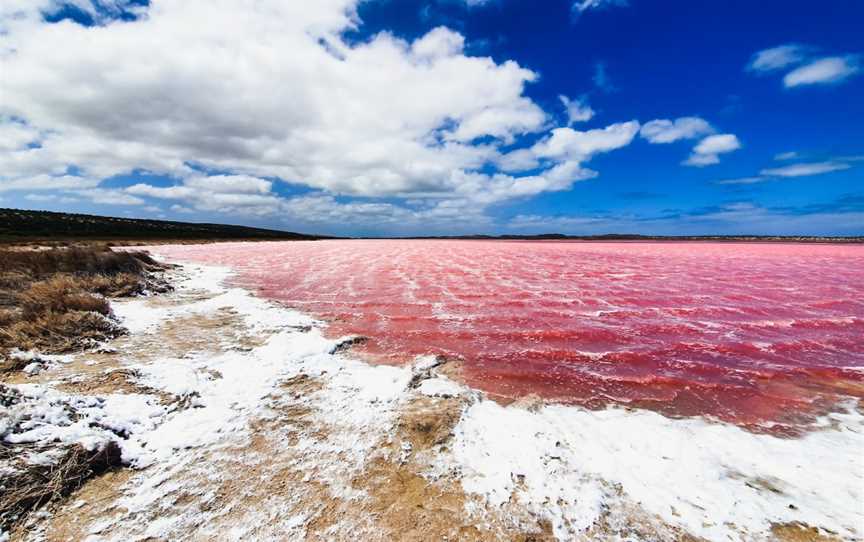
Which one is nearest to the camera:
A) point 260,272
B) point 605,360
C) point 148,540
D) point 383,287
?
point 148,540

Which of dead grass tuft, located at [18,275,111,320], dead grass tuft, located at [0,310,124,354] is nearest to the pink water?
dead grass tuft, located at [0,310,124,354]

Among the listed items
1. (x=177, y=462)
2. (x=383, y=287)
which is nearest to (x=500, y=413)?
(x=177, y=462)

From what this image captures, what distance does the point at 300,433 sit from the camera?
15.6ft

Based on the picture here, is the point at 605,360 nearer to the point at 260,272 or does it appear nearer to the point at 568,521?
the point at 568,521

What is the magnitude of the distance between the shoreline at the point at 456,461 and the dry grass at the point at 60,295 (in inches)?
86.0

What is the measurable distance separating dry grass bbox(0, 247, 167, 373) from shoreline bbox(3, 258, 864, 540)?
2.19 m

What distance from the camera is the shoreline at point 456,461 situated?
3439 millimetres

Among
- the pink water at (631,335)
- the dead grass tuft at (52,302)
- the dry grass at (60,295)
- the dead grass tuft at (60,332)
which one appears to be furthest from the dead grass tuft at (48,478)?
the dead grass tuft at (52,302)

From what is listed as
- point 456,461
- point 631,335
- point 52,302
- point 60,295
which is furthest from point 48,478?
point 631,335

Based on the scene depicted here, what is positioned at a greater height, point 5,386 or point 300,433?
point 5,386

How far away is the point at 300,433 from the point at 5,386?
12.9 ft

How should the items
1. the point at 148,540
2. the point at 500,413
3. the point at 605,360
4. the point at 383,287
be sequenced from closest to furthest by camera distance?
the point at 148,540, the point at 500,413, the point at 605,360, the point at 383,287

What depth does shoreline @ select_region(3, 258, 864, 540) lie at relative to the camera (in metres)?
3.44

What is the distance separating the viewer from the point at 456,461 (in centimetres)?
426
